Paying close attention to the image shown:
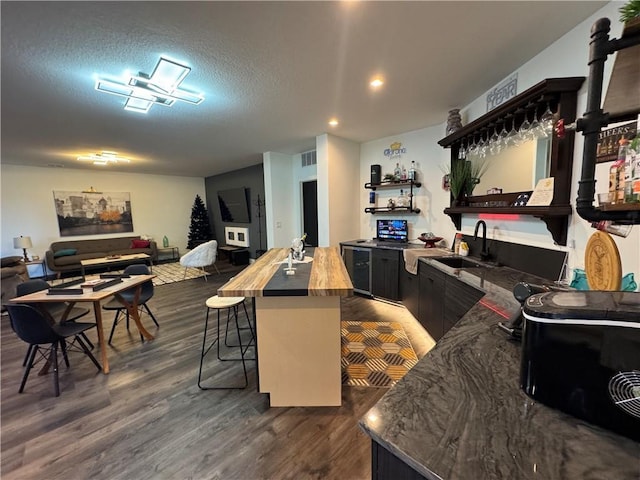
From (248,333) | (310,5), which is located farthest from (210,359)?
(310,5)

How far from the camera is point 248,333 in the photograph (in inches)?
122

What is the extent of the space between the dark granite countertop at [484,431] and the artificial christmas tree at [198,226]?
834 cm

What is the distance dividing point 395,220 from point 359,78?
2403mm

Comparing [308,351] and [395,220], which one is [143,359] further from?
[395,220]

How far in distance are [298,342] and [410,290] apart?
2.04 metres

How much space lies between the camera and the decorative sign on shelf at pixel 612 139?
1368 mm

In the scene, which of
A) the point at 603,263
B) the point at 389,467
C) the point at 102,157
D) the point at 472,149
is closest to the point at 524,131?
the point at 472,149

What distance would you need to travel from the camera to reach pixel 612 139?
57.5 inches

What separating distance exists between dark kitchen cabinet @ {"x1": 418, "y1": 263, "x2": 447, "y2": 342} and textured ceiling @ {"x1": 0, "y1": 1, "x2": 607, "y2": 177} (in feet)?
6.22

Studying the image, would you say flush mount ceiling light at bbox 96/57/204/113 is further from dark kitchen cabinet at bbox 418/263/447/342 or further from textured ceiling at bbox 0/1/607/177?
dark kitchen cabinet at bbox 418/263/447/342

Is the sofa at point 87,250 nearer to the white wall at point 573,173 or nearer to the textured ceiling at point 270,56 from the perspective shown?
the textured ceiling at point 270,56

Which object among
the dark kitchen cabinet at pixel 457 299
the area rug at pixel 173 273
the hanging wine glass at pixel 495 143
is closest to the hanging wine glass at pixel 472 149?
the hanging wine glass at pixel 495 143

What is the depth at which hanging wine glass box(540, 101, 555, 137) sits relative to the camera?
1921mm

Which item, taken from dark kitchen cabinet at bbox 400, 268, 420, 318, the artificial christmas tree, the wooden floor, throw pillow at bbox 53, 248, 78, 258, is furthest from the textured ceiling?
the artificial christmas tree
